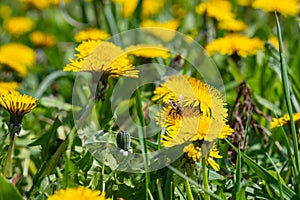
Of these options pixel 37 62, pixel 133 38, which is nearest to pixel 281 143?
pixel 133 38

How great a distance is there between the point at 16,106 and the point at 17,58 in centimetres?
116

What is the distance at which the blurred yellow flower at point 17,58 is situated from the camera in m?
2.11

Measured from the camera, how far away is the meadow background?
116 cm

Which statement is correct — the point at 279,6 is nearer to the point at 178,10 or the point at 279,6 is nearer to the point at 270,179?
the point at 178,10

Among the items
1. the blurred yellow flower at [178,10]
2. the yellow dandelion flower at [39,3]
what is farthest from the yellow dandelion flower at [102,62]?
the yellow dandelion flower at [39,3]

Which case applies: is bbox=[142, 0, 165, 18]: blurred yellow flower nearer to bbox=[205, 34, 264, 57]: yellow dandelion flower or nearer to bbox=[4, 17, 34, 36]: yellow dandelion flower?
bbox=[4, 17, 34, 36]: yellow dandelion flower

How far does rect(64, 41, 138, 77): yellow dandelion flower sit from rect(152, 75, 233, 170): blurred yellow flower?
0.35 ft

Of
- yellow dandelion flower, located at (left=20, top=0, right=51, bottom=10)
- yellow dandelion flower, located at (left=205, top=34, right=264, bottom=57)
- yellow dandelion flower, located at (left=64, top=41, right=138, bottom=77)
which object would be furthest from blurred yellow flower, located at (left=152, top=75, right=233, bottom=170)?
yellow dandelion flower, located at (left=20, top=0, right=51, bottom=10)

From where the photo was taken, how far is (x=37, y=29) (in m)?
2.90

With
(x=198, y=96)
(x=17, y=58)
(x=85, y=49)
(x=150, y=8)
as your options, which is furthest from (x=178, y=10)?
(x=198, y=96)

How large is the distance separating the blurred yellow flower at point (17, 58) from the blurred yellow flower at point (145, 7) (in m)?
0.48

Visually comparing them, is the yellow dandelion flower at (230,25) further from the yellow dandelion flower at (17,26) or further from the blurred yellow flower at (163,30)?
the yellow dandelion flower at (17,26)

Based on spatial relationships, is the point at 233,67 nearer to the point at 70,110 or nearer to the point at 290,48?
the point at 290,48

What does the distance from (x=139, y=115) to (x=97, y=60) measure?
17 cm
